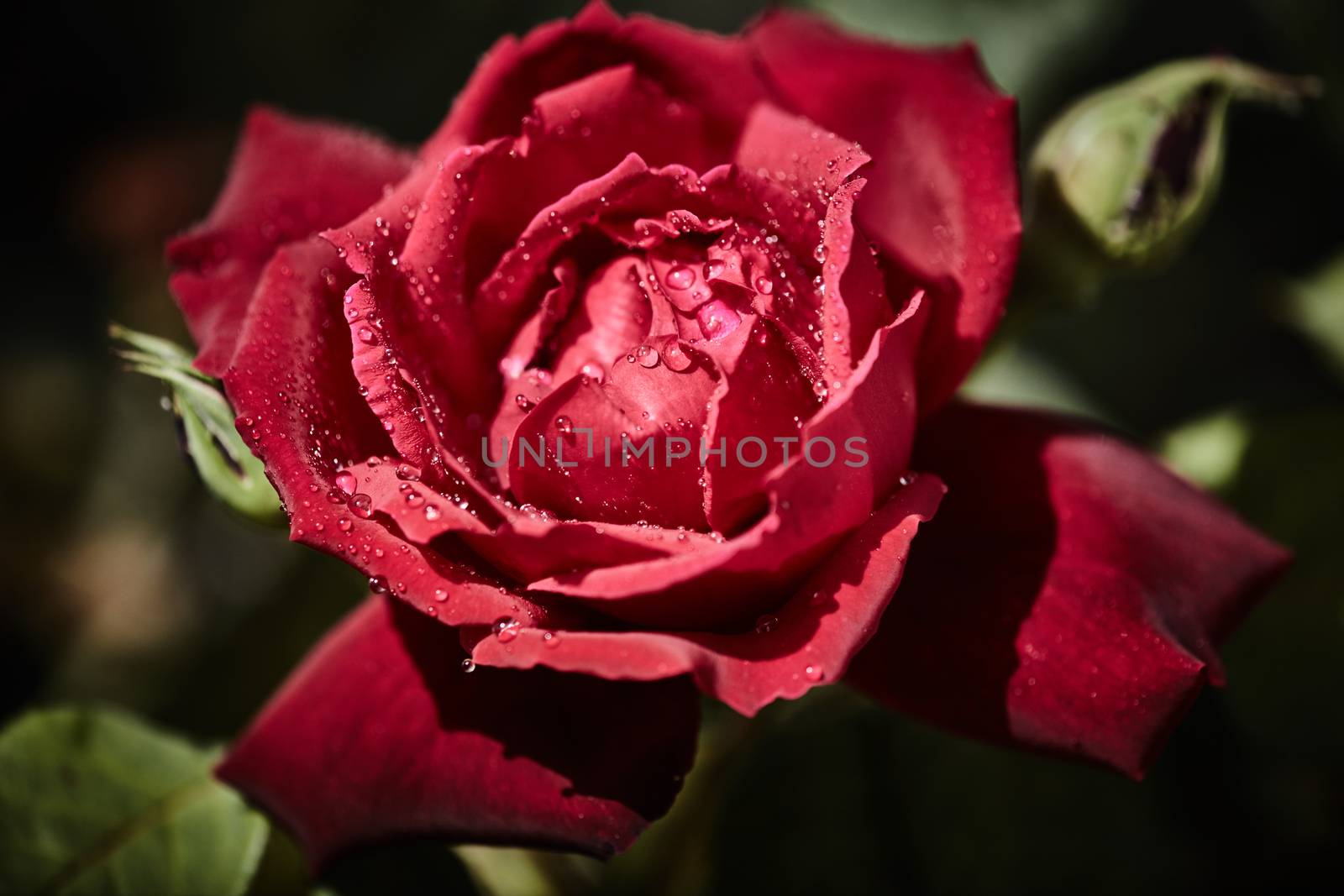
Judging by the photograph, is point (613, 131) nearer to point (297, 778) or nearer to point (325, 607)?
point (297, 778)

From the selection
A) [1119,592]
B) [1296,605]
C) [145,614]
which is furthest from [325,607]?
[145,614]

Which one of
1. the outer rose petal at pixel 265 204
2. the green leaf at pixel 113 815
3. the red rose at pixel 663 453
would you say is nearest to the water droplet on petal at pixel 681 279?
the red rose at pixel 663 453

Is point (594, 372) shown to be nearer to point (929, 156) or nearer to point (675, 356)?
point (675, 356)

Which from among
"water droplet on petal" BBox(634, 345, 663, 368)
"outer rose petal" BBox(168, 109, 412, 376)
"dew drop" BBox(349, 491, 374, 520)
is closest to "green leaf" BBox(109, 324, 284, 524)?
"outer rose petal" BBox(168, 109, 412, 376)

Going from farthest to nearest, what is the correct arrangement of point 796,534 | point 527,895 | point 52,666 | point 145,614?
point 145,614, point 52,666, point 527,895, point 796,534

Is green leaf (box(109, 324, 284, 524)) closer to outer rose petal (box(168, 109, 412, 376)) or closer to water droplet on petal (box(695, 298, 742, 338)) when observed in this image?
outer rose petal (box(168, 109, 412, 376))

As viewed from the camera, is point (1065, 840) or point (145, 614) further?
point (145, 614)
